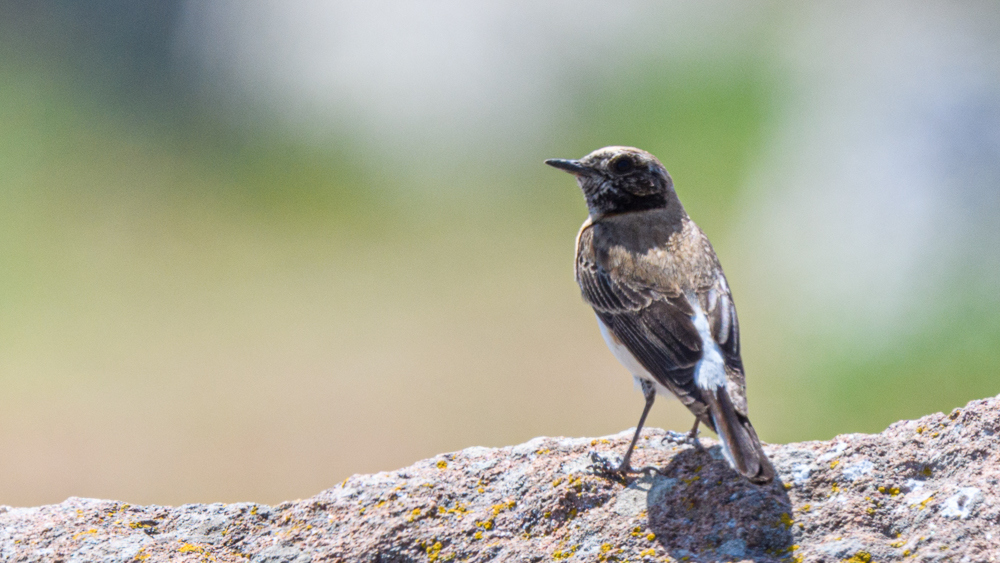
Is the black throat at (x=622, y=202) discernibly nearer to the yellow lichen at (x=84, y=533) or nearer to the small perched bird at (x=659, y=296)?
the small perched bird at (x=659, y=296)

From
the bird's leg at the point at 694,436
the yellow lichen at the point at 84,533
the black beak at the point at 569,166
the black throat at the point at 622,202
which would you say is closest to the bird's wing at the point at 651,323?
the bird's leg at the point at 694,436

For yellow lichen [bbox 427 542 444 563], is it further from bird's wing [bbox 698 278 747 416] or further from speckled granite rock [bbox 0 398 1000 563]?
bird's wing [bbox 698 278 747 416]

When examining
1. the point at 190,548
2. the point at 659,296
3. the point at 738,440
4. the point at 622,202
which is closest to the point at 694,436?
the point at 659,296

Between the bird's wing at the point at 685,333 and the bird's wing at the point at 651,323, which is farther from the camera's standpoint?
the bird's wing at the point at 651,323

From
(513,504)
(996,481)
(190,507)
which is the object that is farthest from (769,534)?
(190,507)

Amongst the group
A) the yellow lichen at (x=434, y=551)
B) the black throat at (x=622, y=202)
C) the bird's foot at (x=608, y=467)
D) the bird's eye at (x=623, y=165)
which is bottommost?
the yellow lichen at (x=434, y=551)

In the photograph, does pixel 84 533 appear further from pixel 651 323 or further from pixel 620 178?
pixel 620 178
